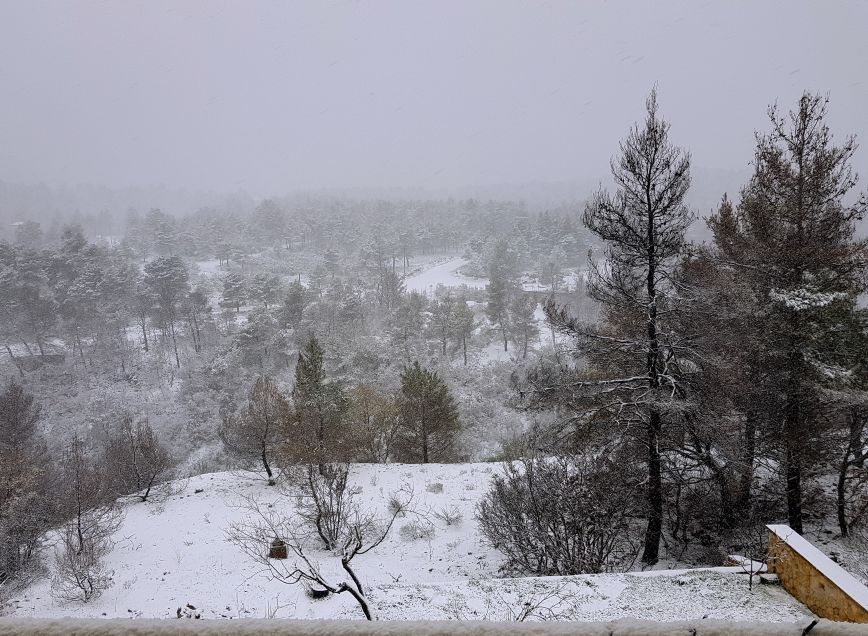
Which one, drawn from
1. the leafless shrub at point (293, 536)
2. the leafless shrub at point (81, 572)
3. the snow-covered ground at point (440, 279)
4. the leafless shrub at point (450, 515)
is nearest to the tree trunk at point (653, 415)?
the leafless shrub at point (293, 536)

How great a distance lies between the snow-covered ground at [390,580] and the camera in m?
6.62

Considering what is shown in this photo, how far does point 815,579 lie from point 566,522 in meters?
4.46

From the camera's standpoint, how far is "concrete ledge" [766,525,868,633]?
5.38 m

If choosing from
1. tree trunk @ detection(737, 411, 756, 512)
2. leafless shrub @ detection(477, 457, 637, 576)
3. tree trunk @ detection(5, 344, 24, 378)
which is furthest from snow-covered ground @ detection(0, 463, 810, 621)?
tree trunk @ detection(5, 344, 24, 378)

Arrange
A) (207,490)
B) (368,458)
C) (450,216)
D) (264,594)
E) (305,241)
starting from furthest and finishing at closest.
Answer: (450,216), (305,241), (368,458), (207,490), (264,594)

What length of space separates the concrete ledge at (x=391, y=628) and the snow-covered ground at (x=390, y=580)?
19.8 feet

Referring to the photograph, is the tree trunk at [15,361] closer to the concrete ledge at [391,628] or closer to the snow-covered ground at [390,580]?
the snow-covered ground at [390,580]

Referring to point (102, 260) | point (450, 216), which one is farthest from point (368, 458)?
point (450, 216)

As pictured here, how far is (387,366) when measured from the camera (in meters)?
40.6

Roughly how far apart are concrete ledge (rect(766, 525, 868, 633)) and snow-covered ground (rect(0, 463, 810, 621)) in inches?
10.9

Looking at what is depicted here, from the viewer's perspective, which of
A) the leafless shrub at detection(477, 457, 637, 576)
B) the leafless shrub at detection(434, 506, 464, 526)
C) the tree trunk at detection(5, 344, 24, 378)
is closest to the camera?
the leafless shrub at detection(477, 457, 637, 576)

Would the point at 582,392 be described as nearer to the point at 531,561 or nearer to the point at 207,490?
the point at 531,561

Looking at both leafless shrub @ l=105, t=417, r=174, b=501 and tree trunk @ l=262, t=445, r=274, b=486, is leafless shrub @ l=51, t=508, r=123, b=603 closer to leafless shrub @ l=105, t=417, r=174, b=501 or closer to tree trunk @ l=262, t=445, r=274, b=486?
leafless shrub @ l=105, t=417, r=174, b=501

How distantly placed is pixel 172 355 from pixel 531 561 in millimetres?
44525
